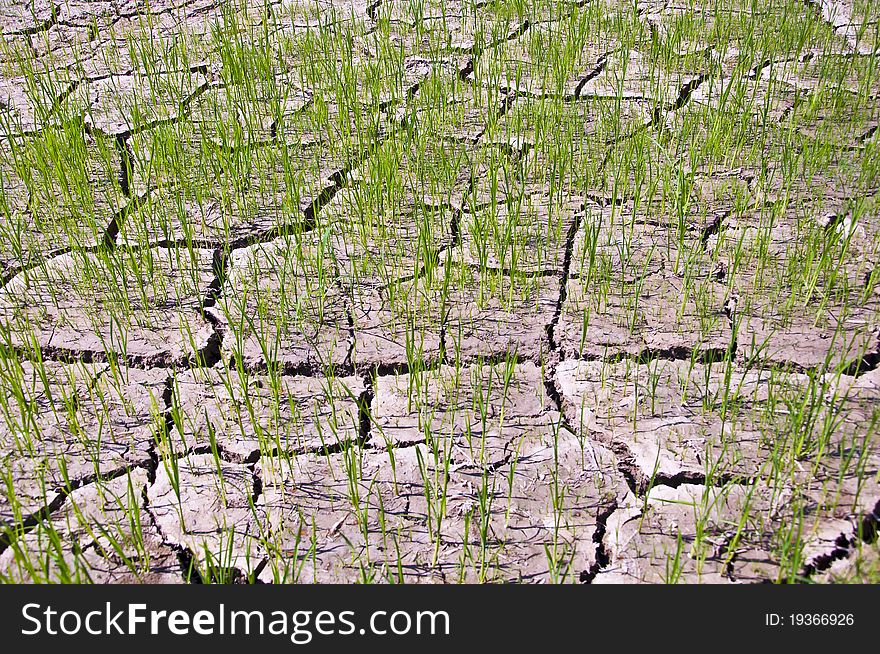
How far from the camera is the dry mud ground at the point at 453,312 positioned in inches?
75.0

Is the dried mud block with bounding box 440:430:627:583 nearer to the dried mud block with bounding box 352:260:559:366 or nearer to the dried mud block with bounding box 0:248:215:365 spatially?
the dried mud block with bounding box 352:260:559:366

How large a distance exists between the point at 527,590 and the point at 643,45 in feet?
10.4

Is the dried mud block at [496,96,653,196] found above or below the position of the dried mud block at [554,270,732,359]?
above

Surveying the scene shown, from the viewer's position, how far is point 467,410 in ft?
7.36

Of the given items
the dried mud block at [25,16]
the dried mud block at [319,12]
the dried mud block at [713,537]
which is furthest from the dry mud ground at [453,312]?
the dried mud block at [25,16]

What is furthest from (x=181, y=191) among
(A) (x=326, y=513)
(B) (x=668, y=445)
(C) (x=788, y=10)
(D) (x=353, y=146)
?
(C) (x=788, y=10)

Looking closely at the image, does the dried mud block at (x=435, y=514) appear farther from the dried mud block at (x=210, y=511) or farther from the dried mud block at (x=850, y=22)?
the dried mud block at (x=850, y=22)

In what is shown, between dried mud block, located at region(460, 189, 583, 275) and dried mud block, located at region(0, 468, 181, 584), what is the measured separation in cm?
122

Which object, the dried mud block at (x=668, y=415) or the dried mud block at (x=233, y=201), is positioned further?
the dried mud block at (x=233, y=201)

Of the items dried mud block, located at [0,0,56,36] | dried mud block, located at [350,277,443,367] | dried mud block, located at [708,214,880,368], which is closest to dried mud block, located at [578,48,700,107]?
dried mud block, located at [708,214,880,368]

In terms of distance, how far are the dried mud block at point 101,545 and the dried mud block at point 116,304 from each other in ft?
1.65


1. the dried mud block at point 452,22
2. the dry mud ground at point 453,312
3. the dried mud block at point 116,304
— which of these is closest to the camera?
the dry mud ground at point 453,312

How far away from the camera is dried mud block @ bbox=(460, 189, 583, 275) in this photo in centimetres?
270

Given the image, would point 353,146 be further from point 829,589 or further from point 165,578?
point 829,589
